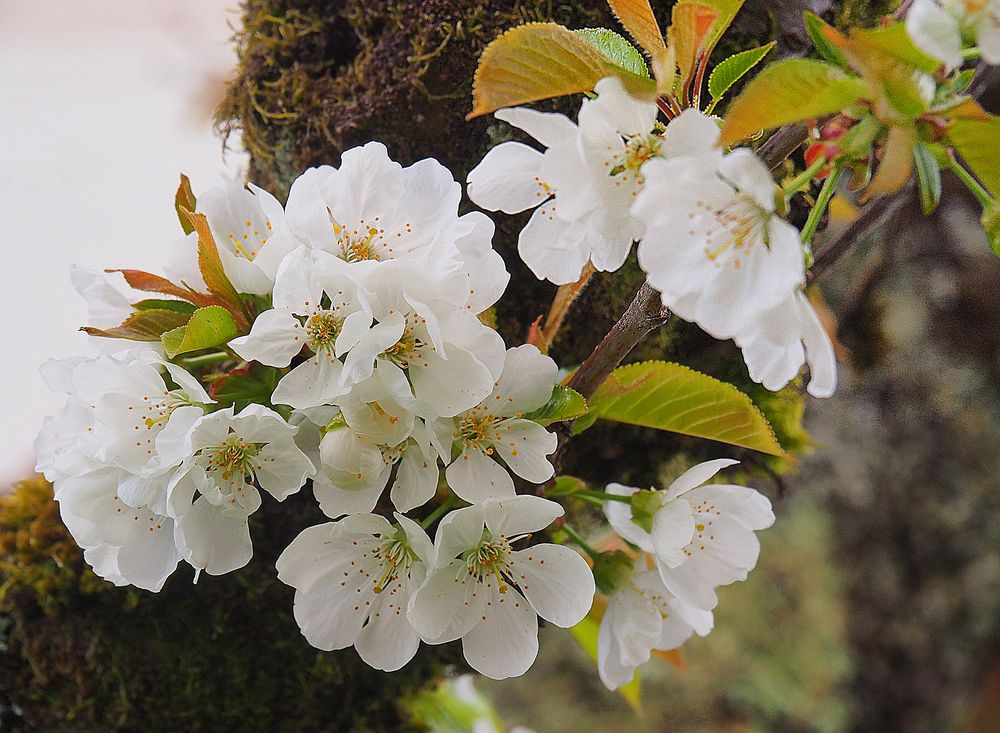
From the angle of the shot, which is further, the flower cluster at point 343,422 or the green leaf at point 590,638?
the green leaf at point 590,638

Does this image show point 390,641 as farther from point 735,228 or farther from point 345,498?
point 735,228

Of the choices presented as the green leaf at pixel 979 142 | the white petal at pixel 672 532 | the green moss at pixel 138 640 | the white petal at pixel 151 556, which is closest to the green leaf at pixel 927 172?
the green leaf at pixel 979 142

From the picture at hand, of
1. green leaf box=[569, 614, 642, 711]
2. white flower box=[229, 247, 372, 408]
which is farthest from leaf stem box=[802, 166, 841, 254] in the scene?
green leaf box=[569, 614, 642, 711]

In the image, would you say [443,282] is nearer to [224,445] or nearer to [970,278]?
[224,445]

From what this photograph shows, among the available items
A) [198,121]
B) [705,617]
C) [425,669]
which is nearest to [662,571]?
[705,617]

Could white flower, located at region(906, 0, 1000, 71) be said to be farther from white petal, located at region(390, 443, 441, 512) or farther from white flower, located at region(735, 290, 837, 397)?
white petal, located at region(390, 443, 441, 512)

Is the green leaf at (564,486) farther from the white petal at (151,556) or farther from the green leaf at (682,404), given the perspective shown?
the white petal at (151,556)

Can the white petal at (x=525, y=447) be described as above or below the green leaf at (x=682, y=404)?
above
